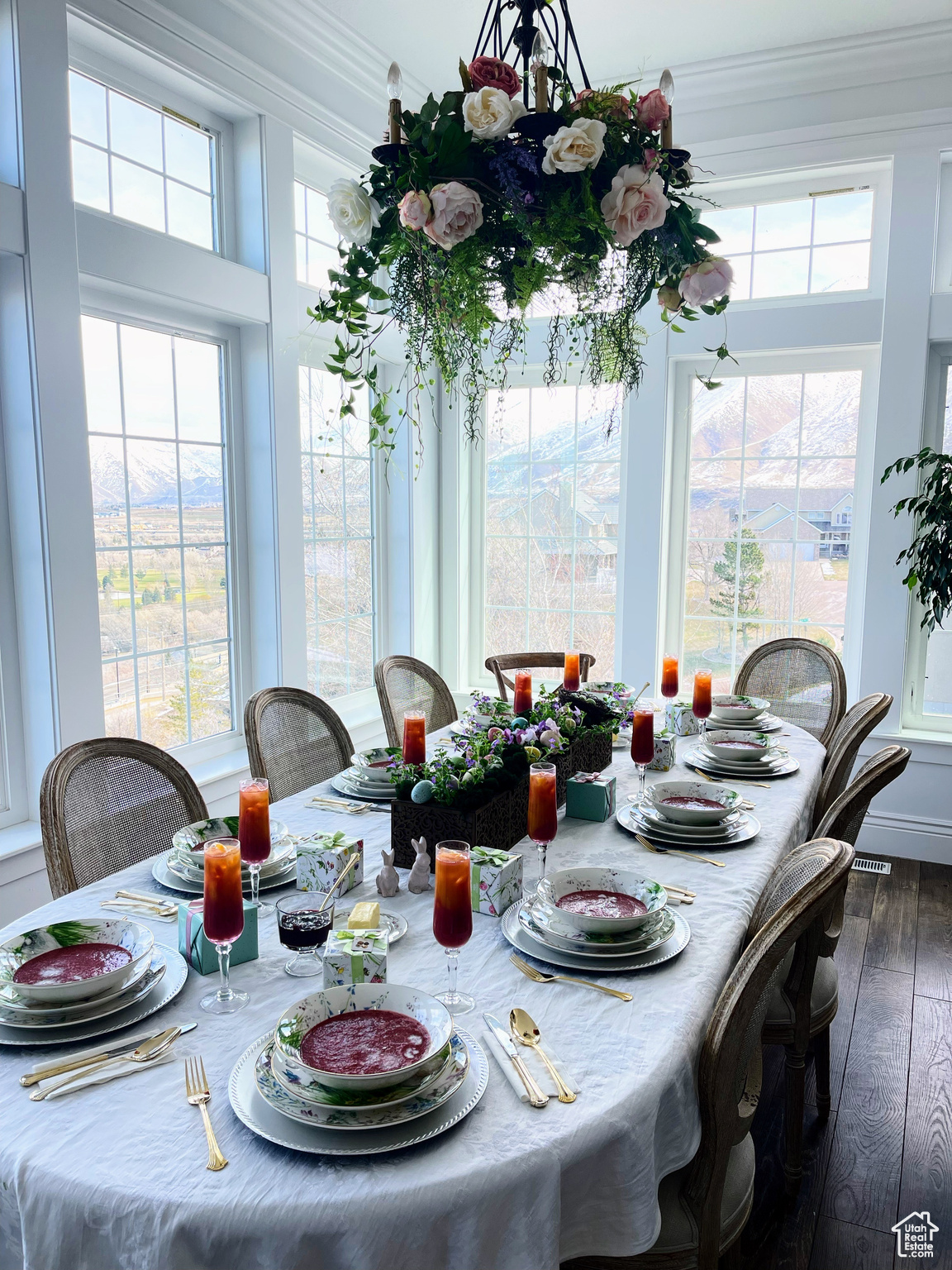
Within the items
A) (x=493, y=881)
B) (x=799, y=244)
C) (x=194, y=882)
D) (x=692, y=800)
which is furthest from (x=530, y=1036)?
(x=799, y=244)

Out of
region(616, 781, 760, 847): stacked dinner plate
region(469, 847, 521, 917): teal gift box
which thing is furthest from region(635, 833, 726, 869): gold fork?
region(469, 847, 521, 917): teal gift box

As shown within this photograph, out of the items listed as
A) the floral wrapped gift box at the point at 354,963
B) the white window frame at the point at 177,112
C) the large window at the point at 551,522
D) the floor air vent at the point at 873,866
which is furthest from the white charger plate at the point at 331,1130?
the large window at the point at 551,522

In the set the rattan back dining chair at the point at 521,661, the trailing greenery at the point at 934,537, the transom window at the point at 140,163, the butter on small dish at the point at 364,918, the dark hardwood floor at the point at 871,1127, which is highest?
the transom window at the point at 140,163

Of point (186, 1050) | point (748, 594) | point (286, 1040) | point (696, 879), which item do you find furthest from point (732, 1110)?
point (748, 594)

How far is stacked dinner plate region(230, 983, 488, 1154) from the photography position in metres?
0.98

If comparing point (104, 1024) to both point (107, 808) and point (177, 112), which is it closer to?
point (107, 808)

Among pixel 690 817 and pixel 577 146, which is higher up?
pixel 577 146

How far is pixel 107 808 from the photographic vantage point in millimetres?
1882

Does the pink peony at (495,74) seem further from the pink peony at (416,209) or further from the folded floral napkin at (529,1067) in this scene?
the folded floral napkin at (529,1067)

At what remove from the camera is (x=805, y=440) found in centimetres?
395

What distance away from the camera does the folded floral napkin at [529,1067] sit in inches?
42.2

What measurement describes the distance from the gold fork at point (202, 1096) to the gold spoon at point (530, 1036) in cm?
39

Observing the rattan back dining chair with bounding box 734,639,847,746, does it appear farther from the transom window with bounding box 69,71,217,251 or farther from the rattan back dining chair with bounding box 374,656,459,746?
the transom window with bounding box 69,71,217,251

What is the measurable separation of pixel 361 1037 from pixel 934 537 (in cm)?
311
